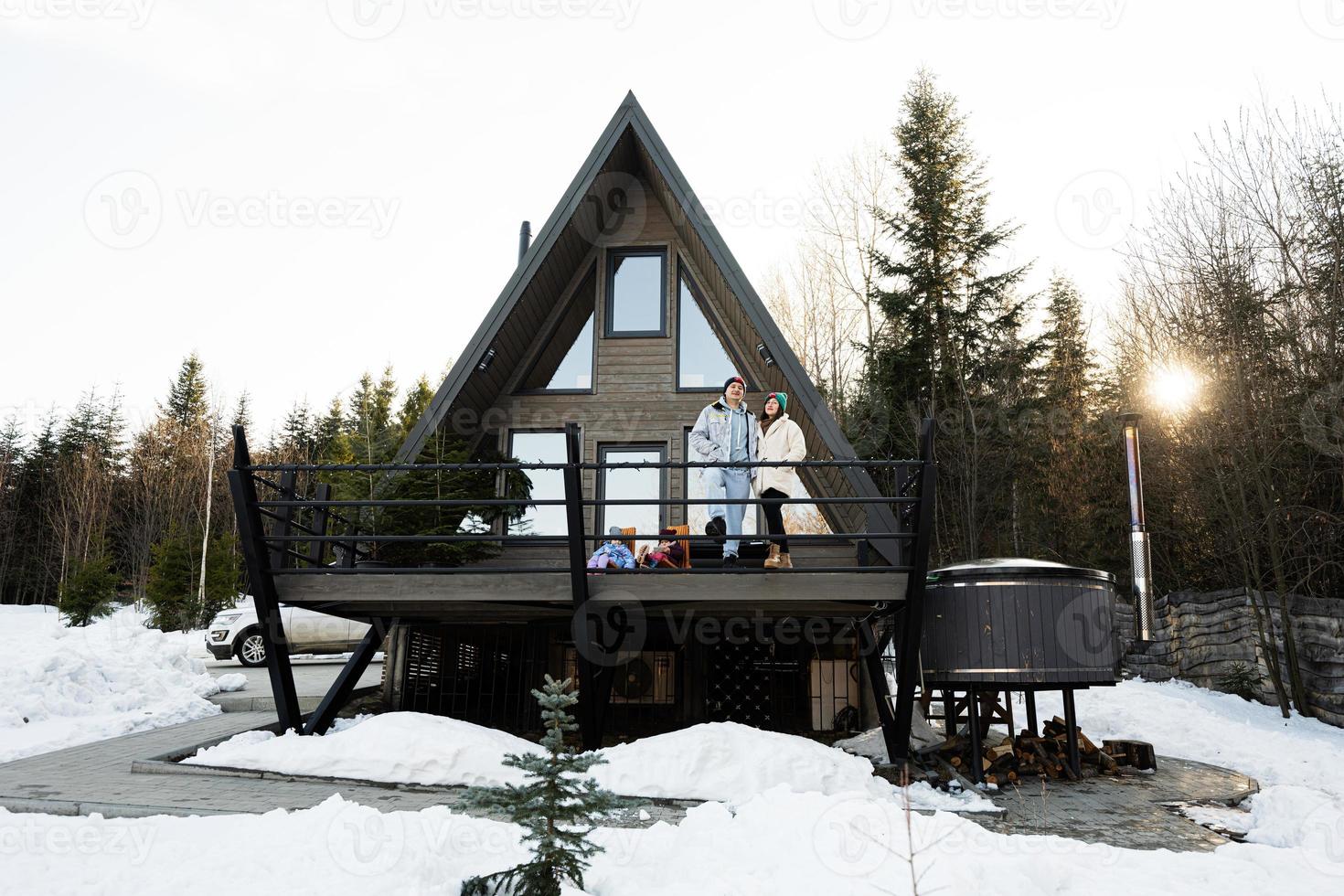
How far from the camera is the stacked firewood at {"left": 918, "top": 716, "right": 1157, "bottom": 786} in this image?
7.80m

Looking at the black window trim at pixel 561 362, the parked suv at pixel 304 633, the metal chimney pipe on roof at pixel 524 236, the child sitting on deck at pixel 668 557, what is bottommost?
the parked suv at pixel 304 633

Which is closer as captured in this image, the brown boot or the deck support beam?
the deck support beam

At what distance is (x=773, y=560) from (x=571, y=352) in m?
5.70

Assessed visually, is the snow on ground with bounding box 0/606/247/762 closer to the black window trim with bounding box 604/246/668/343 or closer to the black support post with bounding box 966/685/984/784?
the black window trim with bounding box 604/246/668/343

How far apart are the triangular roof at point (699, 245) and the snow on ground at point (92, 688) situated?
4396 millimetres

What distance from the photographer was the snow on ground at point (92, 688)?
30.0ft

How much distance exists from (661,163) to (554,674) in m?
6.81

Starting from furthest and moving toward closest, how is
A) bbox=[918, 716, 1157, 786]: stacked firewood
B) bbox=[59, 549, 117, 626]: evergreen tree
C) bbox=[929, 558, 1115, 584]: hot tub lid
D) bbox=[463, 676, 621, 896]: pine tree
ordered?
bbox=[59, 549, 117, 626]: evergreen tree < bbox=[918, 716, 1157, 786]: stacked firewood < bbox=[929, 558, 1115, 584]: hot tub lid < bbox=[463, 676, 621, 896]: pine tree

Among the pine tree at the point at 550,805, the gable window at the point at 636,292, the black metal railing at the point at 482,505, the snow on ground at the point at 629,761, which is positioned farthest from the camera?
the gable window at the point at 636,292

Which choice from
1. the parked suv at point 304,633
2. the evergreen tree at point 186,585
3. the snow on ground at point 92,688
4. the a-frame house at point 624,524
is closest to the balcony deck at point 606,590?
the a-frame house at point 624,524

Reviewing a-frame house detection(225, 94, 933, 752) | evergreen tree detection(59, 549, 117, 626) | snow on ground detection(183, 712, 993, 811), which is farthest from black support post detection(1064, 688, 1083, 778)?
evergreen tree detection(59, 549, 117, 626)

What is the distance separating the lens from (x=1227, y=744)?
10320mm

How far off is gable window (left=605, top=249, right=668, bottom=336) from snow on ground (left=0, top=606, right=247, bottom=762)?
757 centimetres

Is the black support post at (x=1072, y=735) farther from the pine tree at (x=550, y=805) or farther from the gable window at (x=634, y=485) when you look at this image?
the pine tree at (x=550, y=805)
